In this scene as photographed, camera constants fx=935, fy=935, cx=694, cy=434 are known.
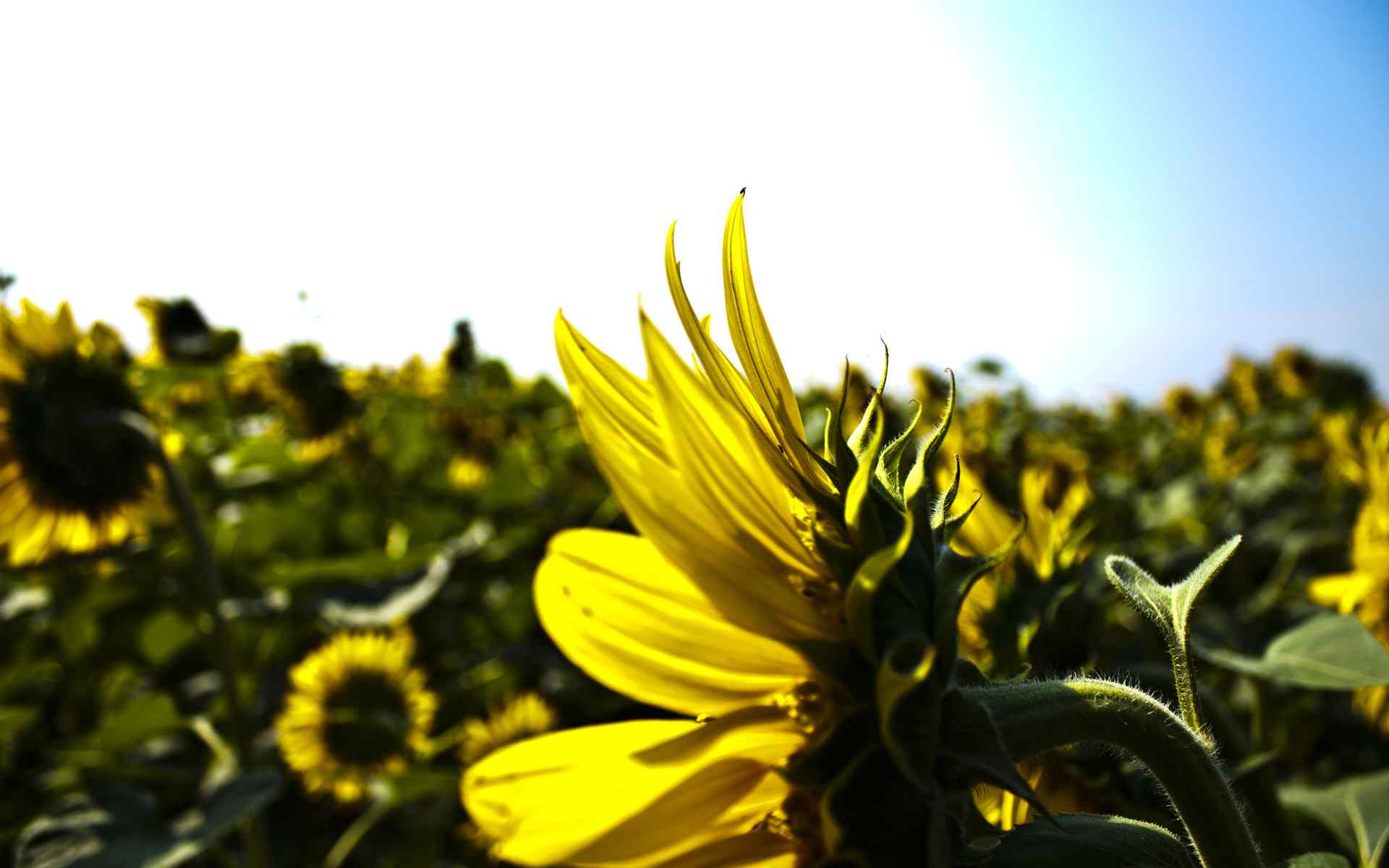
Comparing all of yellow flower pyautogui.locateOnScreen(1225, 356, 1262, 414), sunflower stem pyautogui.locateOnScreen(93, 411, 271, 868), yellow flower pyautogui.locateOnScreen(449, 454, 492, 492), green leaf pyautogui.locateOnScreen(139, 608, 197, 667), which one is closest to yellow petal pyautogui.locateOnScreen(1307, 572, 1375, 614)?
sunflower stem pyautogui.locateOnScreen(93, 411, 271, 868)

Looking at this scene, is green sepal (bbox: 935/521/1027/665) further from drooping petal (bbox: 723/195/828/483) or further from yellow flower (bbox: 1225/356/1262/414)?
yellow flower (bbox: 1225/356/1262/414)

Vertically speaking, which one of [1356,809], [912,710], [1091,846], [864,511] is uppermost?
[864,511]

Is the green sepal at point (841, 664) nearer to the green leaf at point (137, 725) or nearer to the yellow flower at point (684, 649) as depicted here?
the yellow flower at point (684, 649)

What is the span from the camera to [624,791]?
0.62 meters

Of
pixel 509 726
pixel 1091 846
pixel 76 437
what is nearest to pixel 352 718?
pixel 509 726

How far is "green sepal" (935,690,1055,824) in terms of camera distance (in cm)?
57

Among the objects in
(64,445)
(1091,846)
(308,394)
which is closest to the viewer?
(1091,846)

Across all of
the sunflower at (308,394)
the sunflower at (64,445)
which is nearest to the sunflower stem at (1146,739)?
Result: the sunflower at (64,445)

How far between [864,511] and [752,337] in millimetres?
196

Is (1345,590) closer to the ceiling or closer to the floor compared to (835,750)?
closer to the floor

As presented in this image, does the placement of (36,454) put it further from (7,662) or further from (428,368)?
(428,368)

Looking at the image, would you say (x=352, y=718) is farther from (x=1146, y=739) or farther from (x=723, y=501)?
(x=1146, y=739)

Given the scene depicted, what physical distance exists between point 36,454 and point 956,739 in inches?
101

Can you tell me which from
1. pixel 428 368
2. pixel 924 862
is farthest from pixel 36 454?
pixel 428 368
